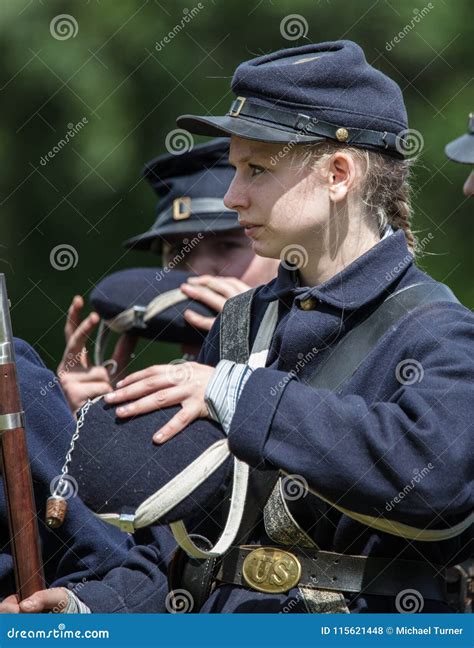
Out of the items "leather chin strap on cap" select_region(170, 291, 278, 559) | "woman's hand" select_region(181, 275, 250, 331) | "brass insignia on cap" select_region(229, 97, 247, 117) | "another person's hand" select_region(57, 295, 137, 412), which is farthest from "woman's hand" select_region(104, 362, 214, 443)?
"another person's hand" select_region(57, 295, 137, 412)

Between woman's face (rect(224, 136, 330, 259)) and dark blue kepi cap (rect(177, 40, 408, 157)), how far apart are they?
5 cm

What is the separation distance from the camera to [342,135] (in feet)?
9.34

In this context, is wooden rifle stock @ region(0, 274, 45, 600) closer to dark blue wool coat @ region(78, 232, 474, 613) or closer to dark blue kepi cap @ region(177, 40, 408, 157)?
dark blue wool coat @ region(78, 232, 474, 613)

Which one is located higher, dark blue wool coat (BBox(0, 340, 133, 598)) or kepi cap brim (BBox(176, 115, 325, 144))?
kepi cap brim (BBox(176, 115, 325, 144))

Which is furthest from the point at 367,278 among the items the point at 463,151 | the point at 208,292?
the point at 463,151

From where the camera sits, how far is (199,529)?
9.77 ft

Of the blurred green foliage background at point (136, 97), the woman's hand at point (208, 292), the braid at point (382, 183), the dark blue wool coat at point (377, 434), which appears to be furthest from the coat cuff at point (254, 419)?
the blurred green foliage background at point (136, 97)

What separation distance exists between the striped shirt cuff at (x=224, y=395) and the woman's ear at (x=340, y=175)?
48 cm

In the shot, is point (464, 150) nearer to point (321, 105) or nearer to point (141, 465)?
Answer: point (321, 105)

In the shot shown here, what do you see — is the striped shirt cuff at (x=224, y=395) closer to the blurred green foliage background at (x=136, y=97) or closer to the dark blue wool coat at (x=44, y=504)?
the dark blue wool coat at (x=44, y=504)

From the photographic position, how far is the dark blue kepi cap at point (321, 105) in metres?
2.85

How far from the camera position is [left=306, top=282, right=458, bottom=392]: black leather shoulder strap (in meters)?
2.79

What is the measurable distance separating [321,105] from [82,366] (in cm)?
212
